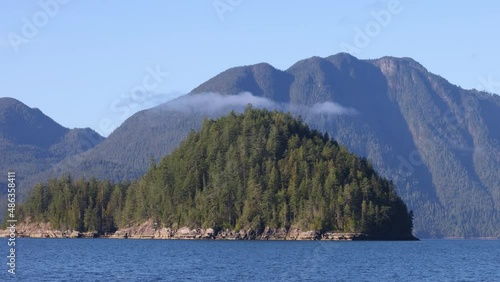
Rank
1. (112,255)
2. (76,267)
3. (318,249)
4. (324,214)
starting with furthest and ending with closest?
(324,214), (318,249), (112,255), (76,267)

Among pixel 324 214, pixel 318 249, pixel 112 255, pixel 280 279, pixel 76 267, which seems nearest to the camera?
pixel 280 279

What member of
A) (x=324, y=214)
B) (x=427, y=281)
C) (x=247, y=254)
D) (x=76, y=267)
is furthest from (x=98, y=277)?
(x=324, y=214)

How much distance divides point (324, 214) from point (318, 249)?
38.6 m

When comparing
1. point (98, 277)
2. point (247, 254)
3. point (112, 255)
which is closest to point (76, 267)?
point (98, 277)

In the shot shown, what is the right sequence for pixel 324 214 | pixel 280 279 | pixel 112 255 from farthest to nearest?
pixel 324 214 < pixel 112 255 < pixel 280 279

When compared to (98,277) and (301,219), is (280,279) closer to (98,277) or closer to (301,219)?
(98,277)

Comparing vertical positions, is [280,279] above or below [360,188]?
below

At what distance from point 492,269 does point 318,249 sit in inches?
1612

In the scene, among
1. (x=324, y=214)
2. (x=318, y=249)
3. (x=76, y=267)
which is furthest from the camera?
(x=324, y=214)

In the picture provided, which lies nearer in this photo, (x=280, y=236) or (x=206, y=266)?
(x=206, y=266)

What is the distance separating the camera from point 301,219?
636 feet

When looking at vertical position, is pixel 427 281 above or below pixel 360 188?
below

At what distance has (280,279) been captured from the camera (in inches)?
3748

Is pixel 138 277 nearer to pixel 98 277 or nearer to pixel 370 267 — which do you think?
pixel 98 277
